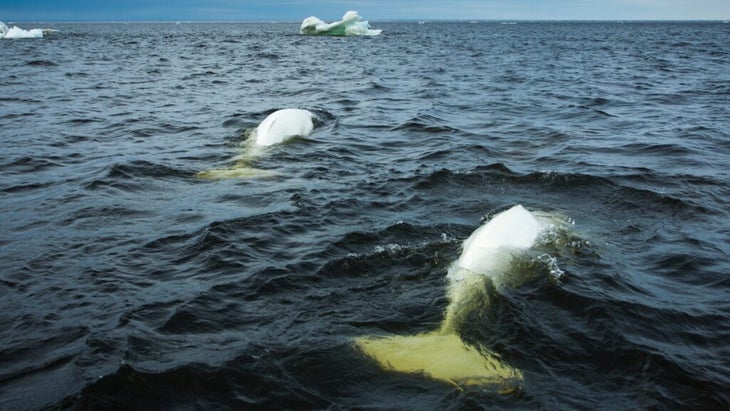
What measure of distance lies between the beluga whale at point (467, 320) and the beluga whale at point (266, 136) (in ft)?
16.1

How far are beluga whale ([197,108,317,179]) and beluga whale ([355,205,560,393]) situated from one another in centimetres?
492

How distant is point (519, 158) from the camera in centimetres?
1126

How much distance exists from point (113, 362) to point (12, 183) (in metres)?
6.48

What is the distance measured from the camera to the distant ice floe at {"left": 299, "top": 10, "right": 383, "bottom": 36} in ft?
221

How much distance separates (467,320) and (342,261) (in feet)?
5.78

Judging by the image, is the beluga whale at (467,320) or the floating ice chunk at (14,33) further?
the floating ice chunk at (14,33)

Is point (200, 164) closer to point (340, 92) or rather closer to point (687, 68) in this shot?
point (340, 92)

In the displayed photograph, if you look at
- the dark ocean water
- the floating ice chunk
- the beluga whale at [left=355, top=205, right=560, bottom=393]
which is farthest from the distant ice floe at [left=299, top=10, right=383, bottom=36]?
the beluga whale at [left=355, top=205, right=560, bottom=393]

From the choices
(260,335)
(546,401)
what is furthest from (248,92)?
(546,401)

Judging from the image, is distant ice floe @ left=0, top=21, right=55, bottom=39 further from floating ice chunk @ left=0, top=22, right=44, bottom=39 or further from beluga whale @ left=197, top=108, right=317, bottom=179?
beluga whale @ left=197, top=108, right=317, bottom=179

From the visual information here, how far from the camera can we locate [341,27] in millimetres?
68688

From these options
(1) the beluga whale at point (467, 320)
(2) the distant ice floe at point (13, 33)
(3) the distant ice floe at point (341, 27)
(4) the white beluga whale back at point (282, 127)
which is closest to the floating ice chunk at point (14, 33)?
(2) the distant ice floe at point (13, 33)

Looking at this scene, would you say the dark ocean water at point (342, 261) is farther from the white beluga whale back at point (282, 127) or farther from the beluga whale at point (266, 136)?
the white beluga whale back at point (282, 127)

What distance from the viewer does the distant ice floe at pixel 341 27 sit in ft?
221
